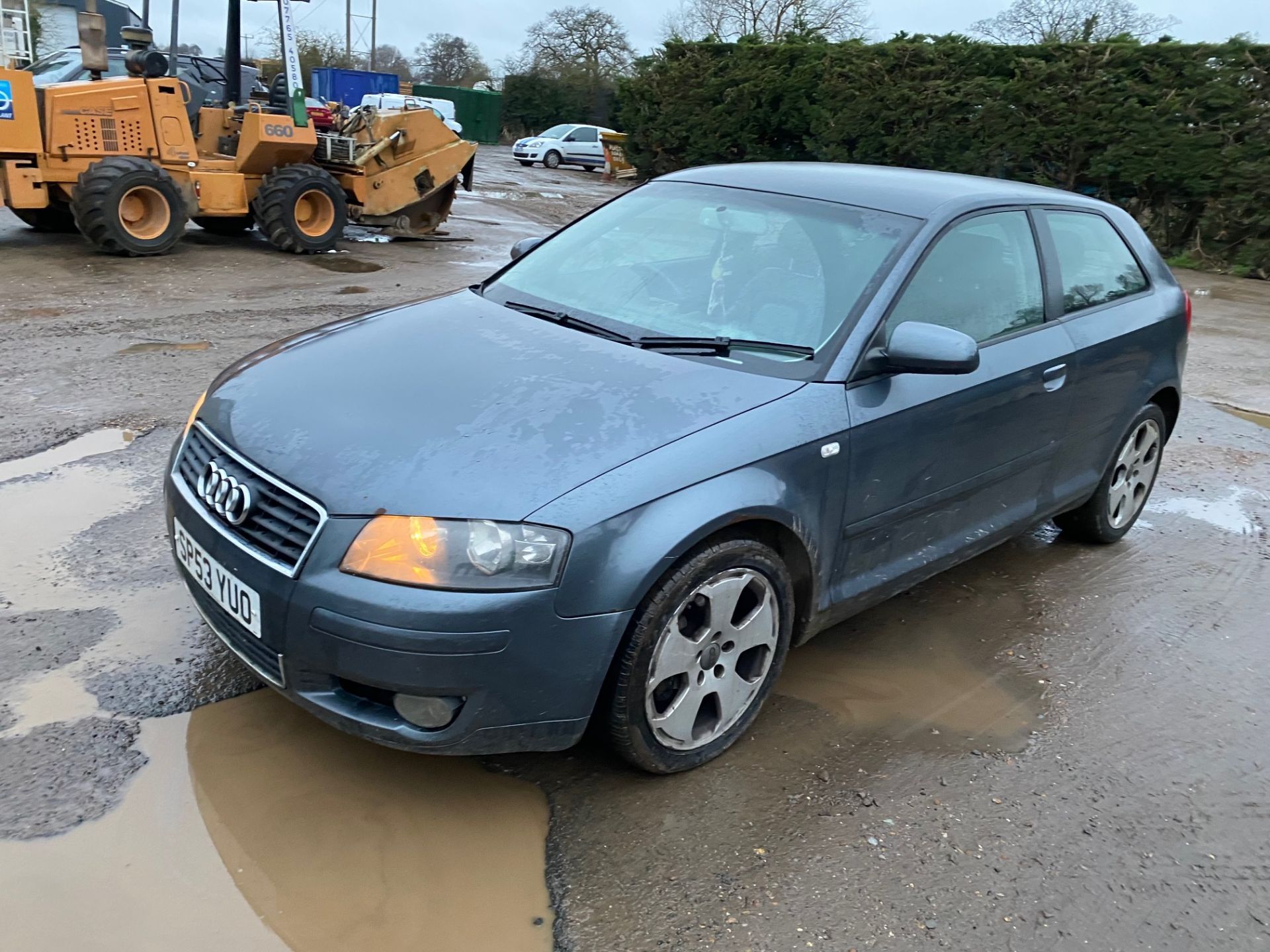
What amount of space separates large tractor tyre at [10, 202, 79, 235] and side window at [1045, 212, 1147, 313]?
10.5 m

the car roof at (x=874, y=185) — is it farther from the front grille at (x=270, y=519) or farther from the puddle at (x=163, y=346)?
the puddle at (x=163, y=346)

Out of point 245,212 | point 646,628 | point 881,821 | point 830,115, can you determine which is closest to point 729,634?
point 646,628

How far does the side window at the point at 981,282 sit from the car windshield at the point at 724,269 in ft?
0.47


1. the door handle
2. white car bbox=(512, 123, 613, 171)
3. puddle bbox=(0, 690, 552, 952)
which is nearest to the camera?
puddle bbox=(0, 690, 552, 952)

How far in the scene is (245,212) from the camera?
11.3 m

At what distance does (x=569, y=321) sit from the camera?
3.43m

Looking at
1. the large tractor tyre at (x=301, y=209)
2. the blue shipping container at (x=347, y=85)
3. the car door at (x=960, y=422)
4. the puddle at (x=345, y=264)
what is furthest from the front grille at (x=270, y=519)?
the blue shipping container at (x=347, y=85)

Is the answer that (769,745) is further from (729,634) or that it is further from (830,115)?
(830,115)

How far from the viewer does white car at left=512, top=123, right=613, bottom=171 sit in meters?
31.4

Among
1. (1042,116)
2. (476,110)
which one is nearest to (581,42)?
(476,110)

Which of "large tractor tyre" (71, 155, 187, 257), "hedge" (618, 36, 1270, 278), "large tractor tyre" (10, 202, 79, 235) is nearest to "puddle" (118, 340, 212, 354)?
"large tractor tyre" (71, 155, 187, 257)

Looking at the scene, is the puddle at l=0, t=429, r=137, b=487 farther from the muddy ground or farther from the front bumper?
the front bumper

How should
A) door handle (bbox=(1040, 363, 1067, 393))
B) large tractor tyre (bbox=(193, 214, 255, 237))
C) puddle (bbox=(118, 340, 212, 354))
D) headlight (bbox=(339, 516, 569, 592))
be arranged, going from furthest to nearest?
large tractor tyre (bbox=(193, 214, 255, 237)) → puddle (bbox=(118, 340, 212, 354)) → door handle (bbox=(1040, 363, 1067, 393)) → headlight (bbox=(339, 516, 569, 592))

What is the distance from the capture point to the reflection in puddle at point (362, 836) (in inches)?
92.4
